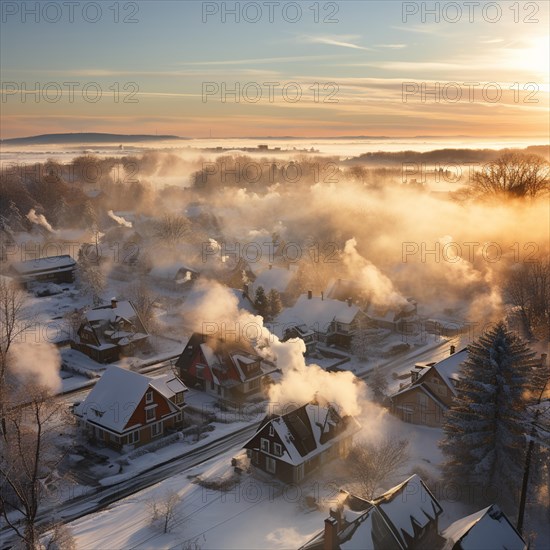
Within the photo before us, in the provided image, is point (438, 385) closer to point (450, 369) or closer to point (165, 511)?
point (450, 369)

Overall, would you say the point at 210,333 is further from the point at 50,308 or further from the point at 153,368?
the point at 50,308

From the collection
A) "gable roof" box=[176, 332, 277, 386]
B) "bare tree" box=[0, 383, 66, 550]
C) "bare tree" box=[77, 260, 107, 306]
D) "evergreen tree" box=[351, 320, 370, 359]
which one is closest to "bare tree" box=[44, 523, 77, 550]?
"bare tree" box=[0, 383, 66, 550]

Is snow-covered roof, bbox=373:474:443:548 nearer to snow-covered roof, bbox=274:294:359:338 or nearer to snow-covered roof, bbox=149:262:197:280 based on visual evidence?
snow-covered roof, bbox=274:294:359:338

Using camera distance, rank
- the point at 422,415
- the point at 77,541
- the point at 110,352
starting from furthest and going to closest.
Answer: the point at 110,352 → the point at 422,415 → the point at 77,541

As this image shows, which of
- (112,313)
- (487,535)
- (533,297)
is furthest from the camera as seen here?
(533,297)

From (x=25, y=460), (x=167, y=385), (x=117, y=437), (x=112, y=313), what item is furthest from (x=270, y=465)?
(x=112, y=313)

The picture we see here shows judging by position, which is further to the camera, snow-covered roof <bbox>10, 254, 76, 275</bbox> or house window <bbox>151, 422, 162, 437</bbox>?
snow-covered roof <bbox>10, 254, 76, 275</bbox>

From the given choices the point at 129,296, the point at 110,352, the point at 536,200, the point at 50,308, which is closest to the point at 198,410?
the point at 110,352
